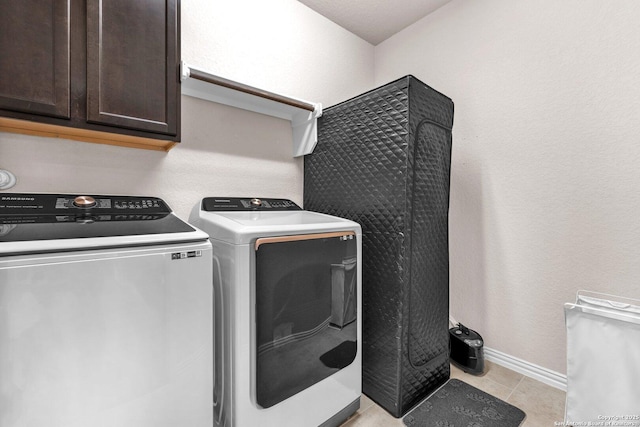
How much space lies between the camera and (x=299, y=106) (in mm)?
2021

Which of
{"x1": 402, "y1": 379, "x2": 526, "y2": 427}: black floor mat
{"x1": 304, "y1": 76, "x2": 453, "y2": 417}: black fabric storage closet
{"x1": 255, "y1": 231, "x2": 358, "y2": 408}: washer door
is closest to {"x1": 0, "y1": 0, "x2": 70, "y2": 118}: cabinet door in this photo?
{"x1": 255, "y1": 231, "x2": 358, "y2": 408}: washer door

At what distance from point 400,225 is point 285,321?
81 cm

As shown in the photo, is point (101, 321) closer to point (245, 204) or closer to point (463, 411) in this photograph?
point (245, 204)

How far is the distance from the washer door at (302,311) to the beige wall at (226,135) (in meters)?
0.82

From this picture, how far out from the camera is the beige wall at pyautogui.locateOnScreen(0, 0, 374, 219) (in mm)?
1432

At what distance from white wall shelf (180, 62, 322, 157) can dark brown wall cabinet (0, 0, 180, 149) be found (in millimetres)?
177

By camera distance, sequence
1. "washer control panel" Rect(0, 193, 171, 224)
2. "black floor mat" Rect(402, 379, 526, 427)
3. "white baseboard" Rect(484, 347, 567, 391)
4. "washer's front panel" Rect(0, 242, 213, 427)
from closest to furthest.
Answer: "washer's front panel" Rect(0, 242, 213, 427), "washer control panel" Rect(0, 193, 171, 224), "black floor mat" Rect(402, 379, 526, 427), "white baseboard" Rect(484, 347, 567, 391)

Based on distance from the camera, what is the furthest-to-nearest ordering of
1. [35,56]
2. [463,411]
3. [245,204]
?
[245,204], [463,411], [35,56]

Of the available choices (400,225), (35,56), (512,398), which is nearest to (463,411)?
(512,398)

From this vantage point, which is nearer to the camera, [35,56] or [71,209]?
[35,56]

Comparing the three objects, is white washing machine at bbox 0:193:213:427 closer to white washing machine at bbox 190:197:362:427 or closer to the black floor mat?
white washing machine at bbox 190:197:362:427

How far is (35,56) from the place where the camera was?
108cm

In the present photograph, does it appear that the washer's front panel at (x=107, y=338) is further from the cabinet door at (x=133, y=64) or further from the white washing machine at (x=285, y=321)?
the cabinet door at (x=133, y=64)

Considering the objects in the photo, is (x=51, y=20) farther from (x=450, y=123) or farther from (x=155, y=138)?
(x=450, y=123)
